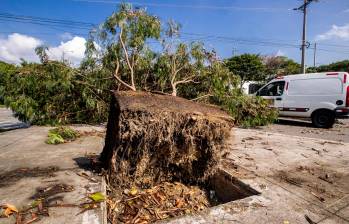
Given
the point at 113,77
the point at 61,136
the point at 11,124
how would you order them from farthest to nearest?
the point at 11,124 < the point at 113,77 < the point at 61,136

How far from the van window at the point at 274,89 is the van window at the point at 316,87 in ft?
1.32

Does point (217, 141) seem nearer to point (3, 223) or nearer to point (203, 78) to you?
point (3, 223)

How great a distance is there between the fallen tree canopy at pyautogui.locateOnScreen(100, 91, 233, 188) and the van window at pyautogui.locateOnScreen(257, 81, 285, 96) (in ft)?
28.0

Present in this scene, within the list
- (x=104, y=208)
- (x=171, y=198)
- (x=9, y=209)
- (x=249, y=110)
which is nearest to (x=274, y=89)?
(x=249, y=110)

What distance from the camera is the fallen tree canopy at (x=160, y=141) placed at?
308 cm

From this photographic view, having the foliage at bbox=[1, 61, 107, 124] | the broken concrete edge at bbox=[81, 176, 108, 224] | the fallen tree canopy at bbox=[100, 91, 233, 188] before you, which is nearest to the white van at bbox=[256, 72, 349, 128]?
the foliage at bbox=[1, 61, 107, 124]

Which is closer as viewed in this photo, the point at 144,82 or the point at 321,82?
the point at 144,82

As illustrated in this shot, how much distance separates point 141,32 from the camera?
7.63m

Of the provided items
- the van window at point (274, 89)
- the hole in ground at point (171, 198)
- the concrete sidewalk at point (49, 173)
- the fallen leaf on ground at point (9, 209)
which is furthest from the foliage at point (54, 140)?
the van window at point (274, 89)

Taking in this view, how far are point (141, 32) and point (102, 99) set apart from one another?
256 centimetres

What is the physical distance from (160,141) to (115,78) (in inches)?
181

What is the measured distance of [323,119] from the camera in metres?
10.0

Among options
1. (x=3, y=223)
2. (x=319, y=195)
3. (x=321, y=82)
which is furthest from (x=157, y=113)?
(x=321, y=82)

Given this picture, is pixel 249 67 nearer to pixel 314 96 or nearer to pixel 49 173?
pixel 314 96
